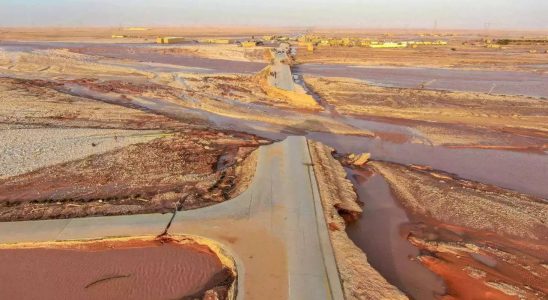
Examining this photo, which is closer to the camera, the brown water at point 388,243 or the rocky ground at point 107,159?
the brown water at point 388,243

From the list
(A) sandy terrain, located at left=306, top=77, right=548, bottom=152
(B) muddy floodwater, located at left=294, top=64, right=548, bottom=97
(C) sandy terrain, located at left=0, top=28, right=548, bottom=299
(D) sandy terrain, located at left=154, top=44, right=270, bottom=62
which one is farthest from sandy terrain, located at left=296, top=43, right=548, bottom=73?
(A) sandy terrain, located at left=306, top=77, right=548, bottom=152

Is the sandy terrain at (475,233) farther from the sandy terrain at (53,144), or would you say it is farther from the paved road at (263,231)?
the sandy terrain at (53,144)

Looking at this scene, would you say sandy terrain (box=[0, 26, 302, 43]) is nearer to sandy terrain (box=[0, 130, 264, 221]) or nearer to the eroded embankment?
sandy terrain (box=[0, 130, 264, 221])

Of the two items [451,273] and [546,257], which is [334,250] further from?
[546,257]

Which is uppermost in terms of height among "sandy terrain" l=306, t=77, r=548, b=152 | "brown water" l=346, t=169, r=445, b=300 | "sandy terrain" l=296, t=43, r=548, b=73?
"sandy terrain" l=296, t=43, r=548, b=73

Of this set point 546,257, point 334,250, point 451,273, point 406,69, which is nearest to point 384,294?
point 334,250

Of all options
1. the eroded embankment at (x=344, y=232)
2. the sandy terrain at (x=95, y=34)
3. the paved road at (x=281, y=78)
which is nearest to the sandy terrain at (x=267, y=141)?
the eroded embankment at (x=344, y=232)

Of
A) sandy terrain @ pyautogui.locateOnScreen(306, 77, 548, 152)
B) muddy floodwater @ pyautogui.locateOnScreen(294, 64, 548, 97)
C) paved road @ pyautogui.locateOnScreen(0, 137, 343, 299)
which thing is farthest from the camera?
muddy floodwater @ pyautogui.locateOnScreen(294, 64, 548, 97)
